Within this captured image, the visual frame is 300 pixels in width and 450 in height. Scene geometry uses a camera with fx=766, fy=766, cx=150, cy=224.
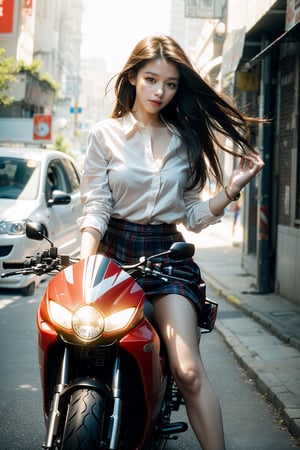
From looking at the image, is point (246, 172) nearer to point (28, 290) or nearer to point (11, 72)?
point (28, 290)

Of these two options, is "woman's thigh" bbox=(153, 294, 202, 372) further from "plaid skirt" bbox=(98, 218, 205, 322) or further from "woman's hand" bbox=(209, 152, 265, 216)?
"woman's hand" bbox=(209, 152, 265, 216)

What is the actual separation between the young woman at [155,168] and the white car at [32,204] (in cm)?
559

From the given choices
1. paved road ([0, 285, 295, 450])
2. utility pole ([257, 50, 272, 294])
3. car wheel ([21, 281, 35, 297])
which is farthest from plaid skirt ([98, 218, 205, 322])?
utility pole ([257, 50, 272, 294])

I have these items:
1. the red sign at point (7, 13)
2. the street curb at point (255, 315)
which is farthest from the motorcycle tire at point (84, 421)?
the red sign at point (7, 13)

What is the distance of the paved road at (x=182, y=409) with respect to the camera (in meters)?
4.69

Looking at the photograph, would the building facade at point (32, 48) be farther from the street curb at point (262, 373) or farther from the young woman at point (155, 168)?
the young woman at point (155, 168)

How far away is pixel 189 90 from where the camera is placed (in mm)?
3840

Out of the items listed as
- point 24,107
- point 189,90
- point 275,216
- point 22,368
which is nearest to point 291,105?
point 275,216

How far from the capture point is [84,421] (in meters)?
2.64

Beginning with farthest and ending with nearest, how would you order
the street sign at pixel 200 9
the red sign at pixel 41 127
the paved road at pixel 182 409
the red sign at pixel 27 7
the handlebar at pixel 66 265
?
the red sign at pixel 27 7
the red sign at pixel 41 127
the street sign at pixel 200 9
the paved road at pixel 182 409
the handlebar at pixel 66 265

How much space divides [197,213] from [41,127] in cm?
2985

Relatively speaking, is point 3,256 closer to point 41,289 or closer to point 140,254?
point 41,289

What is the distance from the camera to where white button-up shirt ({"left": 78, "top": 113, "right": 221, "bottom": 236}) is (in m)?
3.57

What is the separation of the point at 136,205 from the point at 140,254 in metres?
0.23
